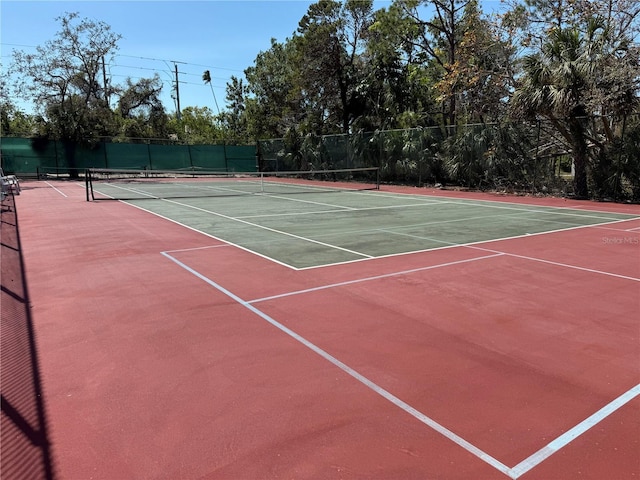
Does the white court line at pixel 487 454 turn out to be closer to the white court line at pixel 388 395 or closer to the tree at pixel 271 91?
the white court line at pixel 388 395

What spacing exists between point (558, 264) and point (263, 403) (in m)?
6.50

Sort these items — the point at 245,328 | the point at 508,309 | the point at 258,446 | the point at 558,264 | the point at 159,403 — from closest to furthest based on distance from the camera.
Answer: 1. the point at 258,446
2. the point at 159,403
3. the point at 245,328
4. the point at 508,309
5. the point at 558,264

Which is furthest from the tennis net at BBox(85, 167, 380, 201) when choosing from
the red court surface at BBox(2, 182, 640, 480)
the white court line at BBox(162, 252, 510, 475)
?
the white court line at BBox(162, 252, 510, 475)

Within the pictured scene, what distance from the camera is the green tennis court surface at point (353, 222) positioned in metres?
9.45

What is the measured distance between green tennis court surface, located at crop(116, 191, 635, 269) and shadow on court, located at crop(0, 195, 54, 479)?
4059 millimetres

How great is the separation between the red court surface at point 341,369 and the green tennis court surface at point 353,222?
4.70 feet

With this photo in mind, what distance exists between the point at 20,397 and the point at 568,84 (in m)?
19.4

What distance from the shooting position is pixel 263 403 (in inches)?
145

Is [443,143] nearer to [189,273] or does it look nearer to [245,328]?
[189,273]

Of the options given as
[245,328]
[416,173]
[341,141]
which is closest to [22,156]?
[341,141]

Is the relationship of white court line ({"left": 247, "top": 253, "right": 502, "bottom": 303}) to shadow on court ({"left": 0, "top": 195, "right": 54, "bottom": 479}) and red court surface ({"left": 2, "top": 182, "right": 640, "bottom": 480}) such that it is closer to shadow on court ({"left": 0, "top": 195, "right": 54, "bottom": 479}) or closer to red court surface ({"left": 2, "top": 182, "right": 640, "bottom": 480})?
red court surface ({"left": 2, "top": 182, "right": 640, "bottom": 480})

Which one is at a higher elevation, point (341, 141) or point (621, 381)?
point (341, 141)

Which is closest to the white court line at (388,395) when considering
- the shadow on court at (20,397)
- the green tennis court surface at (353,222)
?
the shadow on court at (20,397)

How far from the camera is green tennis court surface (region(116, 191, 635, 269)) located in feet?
31.0
